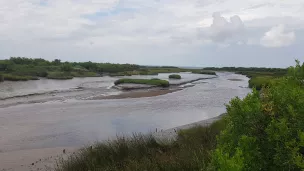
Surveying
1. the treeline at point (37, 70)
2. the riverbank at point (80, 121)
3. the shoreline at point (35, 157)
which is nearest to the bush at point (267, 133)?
the shoreline at point (35, 157)

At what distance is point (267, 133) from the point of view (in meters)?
3.21

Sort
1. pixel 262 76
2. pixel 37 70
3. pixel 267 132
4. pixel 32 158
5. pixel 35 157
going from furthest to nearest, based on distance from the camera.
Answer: pixel 37 70
pixel 262 76
pixel 35 157
pixel 32 158
pixel 267 132

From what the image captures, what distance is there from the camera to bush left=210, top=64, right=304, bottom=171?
→ 9.87ft

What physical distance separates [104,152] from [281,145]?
6.55 metres

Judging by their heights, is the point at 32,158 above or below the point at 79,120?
below

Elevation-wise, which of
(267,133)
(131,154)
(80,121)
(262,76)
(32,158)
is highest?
(267,133)

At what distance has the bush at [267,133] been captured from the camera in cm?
301

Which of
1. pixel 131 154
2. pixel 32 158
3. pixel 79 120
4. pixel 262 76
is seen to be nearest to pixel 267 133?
pixel 131 154

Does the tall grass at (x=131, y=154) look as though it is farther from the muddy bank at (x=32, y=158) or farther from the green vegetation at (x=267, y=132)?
the green vegetation at (x=267, y=132)

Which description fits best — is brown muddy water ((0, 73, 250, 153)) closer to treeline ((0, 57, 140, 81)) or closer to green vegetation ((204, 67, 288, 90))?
green vegetation ((204, 67, 288, 90))

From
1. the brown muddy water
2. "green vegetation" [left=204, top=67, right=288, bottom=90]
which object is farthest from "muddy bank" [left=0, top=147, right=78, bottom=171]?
"green vegetation" [left=204, top=67, right=288, bottom=90]

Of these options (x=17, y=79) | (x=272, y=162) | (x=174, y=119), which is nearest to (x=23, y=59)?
(x=17, y=79)

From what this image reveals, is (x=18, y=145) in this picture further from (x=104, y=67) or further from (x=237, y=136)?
(x=104, y=67)

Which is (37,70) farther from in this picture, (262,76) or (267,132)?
(267,132)
